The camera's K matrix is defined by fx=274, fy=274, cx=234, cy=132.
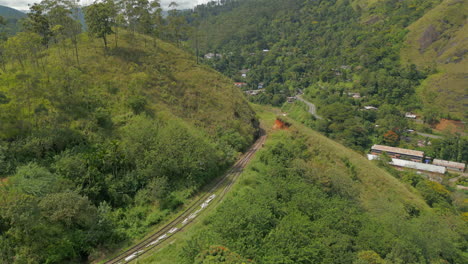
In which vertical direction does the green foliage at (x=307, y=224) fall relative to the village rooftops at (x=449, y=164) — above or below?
above

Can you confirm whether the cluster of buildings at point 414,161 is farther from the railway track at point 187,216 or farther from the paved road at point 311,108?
the railway track at point 187,216

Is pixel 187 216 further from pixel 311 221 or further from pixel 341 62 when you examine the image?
pixel 341 62

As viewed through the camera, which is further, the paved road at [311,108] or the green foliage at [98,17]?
the paved road at [311,108]

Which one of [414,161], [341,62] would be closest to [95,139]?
[414,161]

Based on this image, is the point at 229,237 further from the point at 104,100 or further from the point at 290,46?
the point at 290,46

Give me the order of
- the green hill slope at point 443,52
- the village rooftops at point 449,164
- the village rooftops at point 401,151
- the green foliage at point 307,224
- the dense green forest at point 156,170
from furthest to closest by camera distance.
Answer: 1. the green hill slope at point 443,52
2. the village rooftops at point 401,151
3. the village rooftops at point 449,164
4. the dense green forest at point 156,170
5. the green foliage at point 307,224

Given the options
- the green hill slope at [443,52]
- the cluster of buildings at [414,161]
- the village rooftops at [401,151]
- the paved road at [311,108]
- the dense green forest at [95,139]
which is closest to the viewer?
the dense green forest at [95,139]

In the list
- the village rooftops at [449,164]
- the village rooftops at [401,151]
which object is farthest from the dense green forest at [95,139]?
the village rooftops at [449,164]
